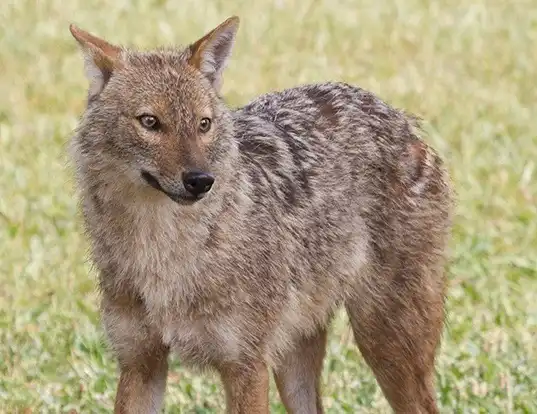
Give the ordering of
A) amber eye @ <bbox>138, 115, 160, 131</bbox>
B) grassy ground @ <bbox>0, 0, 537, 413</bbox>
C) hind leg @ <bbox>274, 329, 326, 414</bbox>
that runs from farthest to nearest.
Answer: grassy ground @ <bbox>0, 0, 537, 413</bbox> → hind leg @ <bbox>274, 329, 326, 414</bbox> → amber eye @ <bbox>138, 115, 160, 131</bbox>

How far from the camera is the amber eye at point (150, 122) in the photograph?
6062 mm

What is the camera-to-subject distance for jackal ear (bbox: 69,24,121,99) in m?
6.29

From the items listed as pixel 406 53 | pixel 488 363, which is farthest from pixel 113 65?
pixel 406 53

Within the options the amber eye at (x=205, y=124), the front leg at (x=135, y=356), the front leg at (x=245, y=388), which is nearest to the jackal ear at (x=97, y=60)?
the amber eye at (x=205, y=124)

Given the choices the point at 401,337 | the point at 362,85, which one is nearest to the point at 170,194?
the point at 401,337

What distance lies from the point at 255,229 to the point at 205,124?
1.93 feet

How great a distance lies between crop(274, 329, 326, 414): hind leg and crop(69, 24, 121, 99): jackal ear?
1736 millimetres

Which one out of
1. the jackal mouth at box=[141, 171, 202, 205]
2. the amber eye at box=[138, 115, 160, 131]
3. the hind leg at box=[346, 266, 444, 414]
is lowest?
the hind leg at box=[346, 266, 444, 414]

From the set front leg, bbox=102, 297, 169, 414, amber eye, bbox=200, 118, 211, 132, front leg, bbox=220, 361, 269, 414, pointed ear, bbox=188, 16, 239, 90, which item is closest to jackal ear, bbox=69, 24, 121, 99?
pointed ear, bbox=188, 16, 239, 90

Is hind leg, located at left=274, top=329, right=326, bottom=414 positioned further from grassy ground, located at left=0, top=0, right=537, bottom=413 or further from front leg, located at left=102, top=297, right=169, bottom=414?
front leg, located at left=102, top=297, right=169, bottom=414

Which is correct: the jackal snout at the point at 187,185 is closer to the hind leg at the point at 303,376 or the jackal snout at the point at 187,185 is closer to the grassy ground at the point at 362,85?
the grassy ground at the point at 362,85

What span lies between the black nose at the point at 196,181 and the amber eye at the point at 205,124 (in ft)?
1.08

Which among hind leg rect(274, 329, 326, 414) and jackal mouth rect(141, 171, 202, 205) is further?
hind leg rect(274, 329, 326, 414)

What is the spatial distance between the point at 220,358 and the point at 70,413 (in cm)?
150
